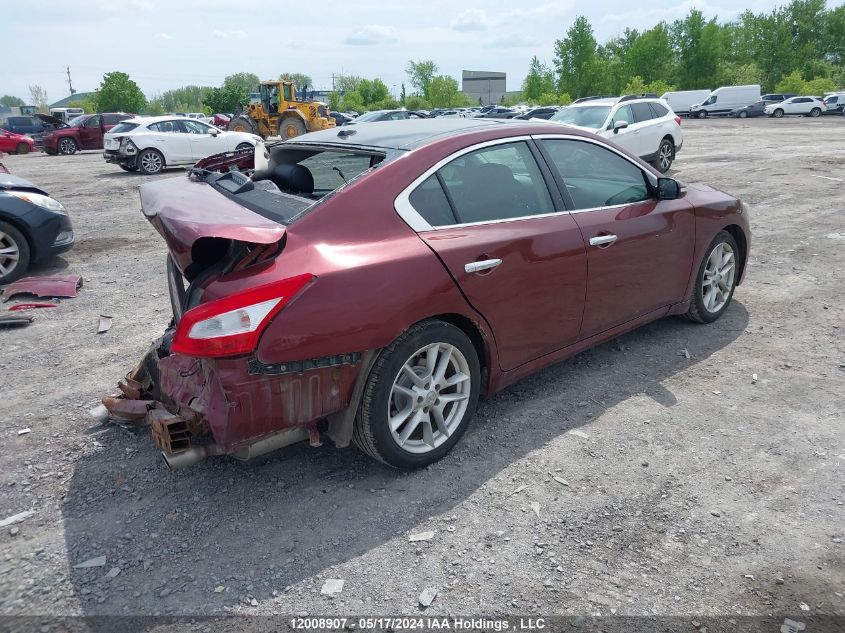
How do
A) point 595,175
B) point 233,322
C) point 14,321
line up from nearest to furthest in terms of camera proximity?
point 233,322 → point 595,175 → point 14,321

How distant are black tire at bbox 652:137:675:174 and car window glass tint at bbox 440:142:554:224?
11837 mm

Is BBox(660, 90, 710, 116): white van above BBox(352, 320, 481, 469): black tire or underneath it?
above

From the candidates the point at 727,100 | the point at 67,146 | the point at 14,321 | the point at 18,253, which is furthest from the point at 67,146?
the point at 727,100

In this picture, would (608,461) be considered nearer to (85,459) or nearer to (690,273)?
(690,273)

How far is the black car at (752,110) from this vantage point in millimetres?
47188

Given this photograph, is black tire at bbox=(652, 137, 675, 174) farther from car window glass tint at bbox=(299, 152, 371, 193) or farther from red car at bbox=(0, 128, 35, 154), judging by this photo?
red car at bbox=(0, 128, 35, 154)

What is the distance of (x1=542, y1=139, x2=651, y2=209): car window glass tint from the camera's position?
13.1ft

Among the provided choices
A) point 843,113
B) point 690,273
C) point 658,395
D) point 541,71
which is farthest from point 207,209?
point 541,71

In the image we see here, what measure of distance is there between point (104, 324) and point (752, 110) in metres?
52.1

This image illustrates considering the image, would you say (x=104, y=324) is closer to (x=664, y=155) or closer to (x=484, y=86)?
(x=664, y=155)

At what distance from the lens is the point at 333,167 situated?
3.62 m

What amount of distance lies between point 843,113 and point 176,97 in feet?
543

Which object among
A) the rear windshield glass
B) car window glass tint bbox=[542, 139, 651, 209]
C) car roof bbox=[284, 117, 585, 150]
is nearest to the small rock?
car roof bbox=[284, 117, 585, 150]

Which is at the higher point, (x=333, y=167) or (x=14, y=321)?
(x=333, y=167)
